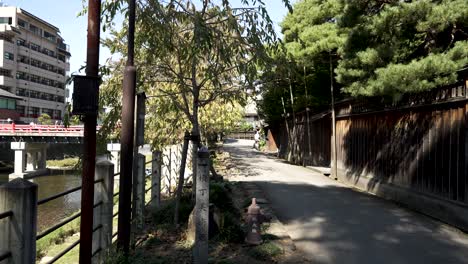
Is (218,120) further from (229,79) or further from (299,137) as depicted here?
(229,79)

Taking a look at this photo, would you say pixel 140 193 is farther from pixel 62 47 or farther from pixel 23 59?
pixel 62 47

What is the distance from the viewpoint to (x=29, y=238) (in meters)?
3.68

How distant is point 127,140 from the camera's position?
5977 mm

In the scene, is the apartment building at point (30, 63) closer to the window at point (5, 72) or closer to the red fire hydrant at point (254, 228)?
the window at point (5, 72)

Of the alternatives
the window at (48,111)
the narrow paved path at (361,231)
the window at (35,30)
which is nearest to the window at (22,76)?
the window at (48,111)

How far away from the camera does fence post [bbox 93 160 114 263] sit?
5945mm

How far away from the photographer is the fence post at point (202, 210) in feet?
18.3

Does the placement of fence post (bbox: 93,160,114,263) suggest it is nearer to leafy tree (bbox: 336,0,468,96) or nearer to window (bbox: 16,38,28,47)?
leafy tree (bbox: 336,0,468,96)

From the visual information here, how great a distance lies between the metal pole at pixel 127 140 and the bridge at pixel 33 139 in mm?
47536

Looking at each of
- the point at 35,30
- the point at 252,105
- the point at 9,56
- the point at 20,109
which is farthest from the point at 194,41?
the point at 35,30

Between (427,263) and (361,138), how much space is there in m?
8.33

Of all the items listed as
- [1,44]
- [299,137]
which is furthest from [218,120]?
[1,44]

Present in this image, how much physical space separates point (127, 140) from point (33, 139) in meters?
53.1

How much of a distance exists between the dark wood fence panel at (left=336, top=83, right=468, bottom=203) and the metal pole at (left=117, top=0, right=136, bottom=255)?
5.98 m
